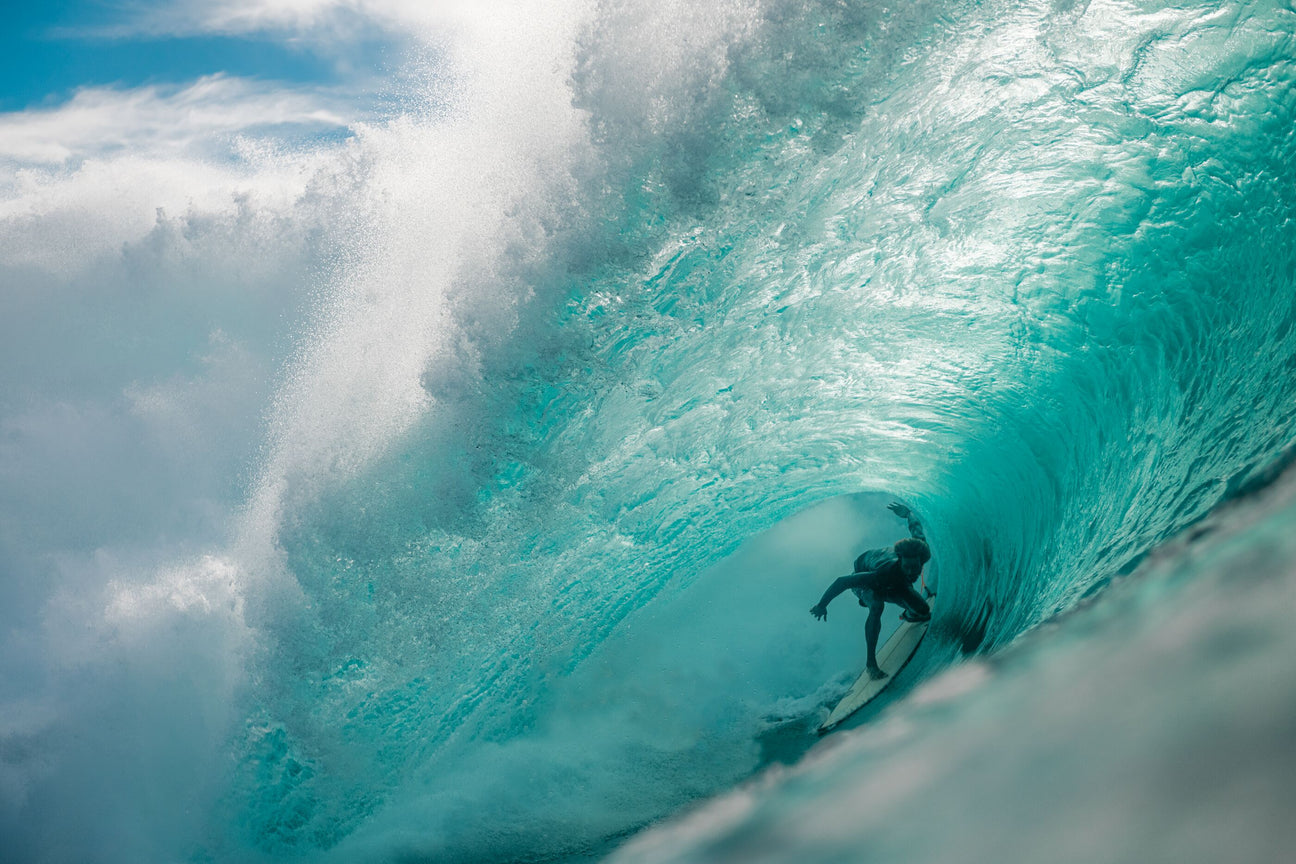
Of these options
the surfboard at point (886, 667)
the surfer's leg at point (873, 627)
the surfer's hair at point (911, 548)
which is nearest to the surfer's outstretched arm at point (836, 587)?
the surfer's leg at point (873, 627)

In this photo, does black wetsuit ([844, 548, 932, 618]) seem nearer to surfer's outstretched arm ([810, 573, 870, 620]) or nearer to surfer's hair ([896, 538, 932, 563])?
surfer's outstretched arm ([810, 573, 870, 620])

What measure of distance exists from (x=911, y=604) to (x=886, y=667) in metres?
0.66

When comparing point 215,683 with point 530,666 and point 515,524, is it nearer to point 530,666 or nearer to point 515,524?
point 530,666

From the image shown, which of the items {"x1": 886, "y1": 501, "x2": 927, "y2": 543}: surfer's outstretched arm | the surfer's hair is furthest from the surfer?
{"x1": 886, "y1": 501, "x2": 927, "y2": 543}: surfer's outstretched arm

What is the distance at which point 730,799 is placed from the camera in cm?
53

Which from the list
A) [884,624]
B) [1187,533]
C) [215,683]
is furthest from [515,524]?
[1187,533]

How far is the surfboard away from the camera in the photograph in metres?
5.85

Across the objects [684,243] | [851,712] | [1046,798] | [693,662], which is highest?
[684,243]

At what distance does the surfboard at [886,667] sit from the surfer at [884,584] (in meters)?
0.10

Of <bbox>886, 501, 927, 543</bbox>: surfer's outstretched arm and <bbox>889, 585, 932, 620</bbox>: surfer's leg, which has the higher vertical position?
<bbox>886, 501, 927, 543</bbox>: surfer's outstretched arm

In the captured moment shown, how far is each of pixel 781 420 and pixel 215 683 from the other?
708 centimetres

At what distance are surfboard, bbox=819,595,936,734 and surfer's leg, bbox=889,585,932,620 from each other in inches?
6.8

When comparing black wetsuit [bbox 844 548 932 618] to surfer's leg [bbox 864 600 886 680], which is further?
surfer's leg [bbox 864 600 886 680]

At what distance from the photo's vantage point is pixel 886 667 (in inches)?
240
